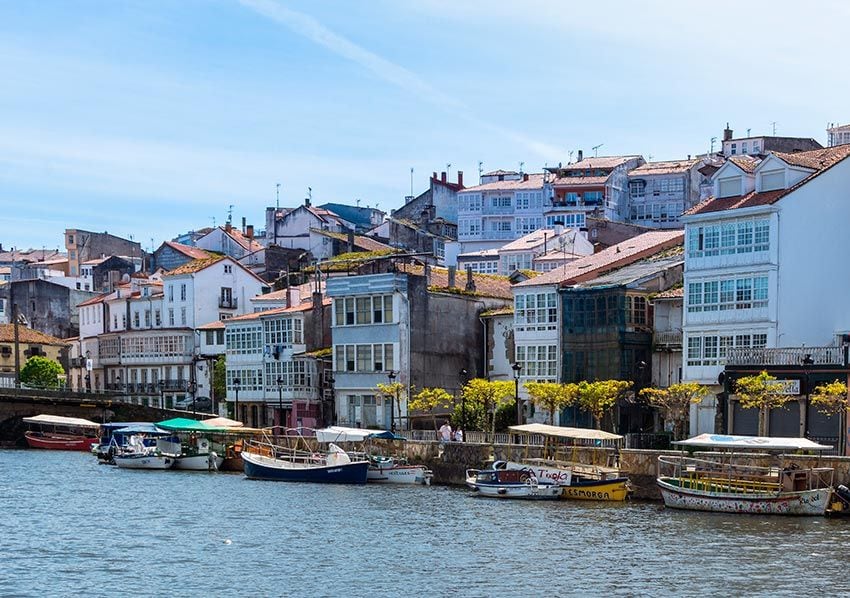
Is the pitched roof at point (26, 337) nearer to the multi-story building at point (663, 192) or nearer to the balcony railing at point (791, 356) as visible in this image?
the multi-story building at point (663, 192)

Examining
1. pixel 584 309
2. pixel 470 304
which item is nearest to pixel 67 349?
pixel 470 304

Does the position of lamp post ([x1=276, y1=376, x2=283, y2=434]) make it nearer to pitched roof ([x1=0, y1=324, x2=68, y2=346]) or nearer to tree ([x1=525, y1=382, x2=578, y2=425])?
tree ([x1=525, y1=382, x2=578, y2=425])

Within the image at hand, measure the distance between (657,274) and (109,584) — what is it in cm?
3848

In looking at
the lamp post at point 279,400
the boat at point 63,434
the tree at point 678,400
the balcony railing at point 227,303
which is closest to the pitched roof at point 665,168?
the balcony railing at point 227,303

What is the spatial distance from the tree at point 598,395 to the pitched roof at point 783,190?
869 cm

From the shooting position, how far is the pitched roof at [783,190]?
193 ft

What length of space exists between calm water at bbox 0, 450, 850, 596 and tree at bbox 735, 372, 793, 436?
701cm

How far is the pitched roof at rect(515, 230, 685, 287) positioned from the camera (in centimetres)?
7088

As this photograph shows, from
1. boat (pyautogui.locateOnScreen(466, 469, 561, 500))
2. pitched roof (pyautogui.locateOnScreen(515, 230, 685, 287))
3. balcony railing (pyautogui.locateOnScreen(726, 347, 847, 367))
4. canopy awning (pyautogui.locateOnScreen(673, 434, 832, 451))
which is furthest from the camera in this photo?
pitched roof (pyautogui.locateOnScreen(515, 230, 685, 287))

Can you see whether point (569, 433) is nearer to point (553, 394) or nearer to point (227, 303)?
point (553, 394)

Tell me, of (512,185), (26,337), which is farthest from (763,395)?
(26,337)

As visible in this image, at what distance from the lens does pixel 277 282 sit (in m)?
102

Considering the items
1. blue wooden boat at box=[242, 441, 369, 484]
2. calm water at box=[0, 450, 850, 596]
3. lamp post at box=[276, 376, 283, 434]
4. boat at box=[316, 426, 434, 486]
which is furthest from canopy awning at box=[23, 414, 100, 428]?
calm water at box=[0, 450, 850, 596]

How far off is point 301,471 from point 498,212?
195 feet
